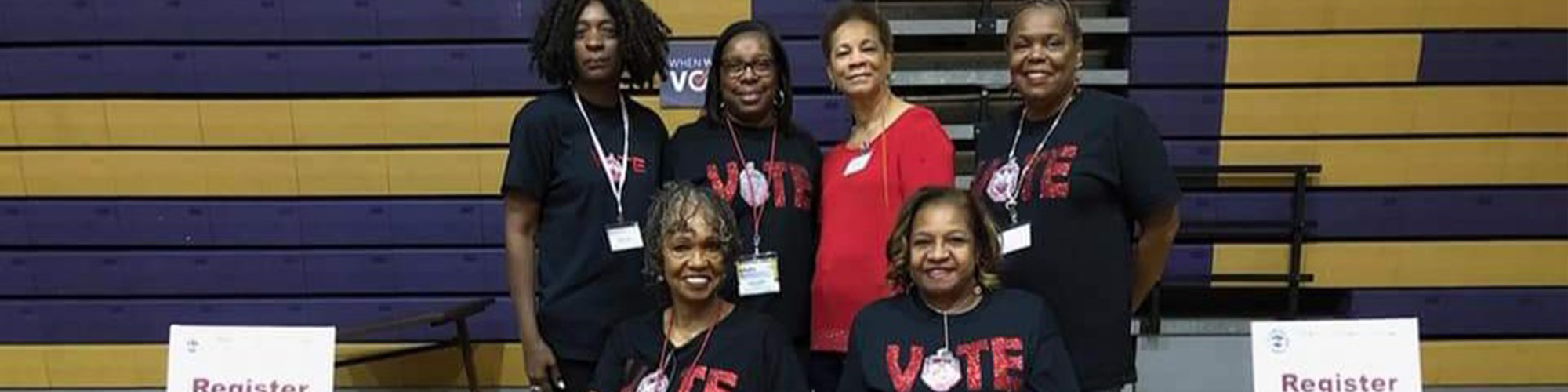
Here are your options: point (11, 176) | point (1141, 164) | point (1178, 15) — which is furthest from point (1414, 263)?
point (11, 176)

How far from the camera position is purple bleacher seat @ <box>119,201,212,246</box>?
11.2ft

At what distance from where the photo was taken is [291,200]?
340 cm

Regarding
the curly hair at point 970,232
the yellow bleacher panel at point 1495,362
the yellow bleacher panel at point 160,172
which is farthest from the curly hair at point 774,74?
the yellow bleacher panel at point 1495,362

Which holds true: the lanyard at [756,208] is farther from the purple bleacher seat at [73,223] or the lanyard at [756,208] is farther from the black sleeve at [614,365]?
the purple bleacher seat at [73,223]

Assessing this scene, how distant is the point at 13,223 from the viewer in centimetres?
343

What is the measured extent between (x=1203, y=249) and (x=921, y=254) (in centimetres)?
218

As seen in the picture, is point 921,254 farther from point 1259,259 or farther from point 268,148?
point 268,148

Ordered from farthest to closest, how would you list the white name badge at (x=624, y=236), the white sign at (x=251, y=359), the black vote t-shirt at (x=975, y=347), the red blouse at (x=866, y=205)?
the white sign at (x=251, y=359) → the white name badge at (x=624, y=236) → the red blouse at (x=866, y=205) → the black vote t-shirt at (x=975, y=347)

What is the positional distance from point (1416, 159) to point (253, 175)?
412cm

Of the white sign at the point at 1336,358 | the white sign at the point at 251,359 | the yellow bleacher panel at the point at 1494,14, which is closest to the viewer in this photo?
the white sign at the point at 1336,358

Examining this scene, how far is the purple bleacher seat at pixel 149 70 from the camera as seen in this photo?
11.0 ft

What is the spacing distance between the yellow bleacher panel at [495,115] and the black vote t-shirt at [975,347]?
2085 millimetres

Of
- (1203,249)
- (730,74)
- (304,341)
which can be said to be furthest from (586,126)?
(1203,249)

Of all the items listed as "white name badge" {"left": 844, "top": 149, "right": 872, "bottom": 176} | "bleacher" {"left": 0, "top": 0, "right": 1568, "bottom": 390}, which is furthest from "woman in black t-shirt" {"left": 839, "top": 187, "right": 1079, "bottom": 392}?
"bleacher" {"left": 0, "top": 0, "right": 1568, "bottom": 390}
